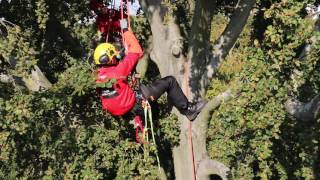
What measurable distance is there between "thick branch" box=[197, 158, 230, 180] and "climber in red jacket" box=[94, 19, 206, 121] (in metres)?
0.81

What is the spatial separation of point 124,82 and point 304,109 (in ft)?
7.36

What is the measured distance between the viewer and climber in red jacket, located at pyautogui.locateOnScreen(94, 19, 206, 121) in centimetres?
674

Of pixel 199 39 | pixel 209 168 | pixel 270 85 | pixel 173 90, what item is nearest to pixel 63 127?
pixel 173 90

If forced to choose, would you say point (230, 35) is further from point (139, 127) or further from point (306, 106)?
point (306, 106)

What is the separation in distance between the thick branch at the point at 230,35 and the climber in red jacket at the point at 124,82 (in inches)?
24.0

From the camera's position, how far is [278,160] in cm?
783

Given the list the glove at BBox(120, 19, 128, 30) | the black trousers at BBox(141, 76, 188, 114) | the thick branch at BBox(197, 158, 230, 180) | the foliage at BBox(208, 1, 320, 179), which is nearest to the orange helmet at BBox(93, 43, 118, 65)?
the glove at BBox(120, 19, 128, 30)

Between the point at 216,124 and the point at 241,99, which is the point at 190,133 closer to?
the point at 216,124

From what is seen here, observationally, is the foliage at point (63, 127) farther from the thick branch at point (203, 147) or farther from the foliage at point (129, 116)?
the thick branch at point (203, 147)

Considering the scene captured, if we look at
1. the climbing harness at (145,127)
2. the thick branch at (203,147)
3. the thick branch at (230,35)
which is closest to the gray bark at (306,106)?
the thick branch at (230,35)

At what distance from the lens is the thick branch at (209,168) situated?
283 inches

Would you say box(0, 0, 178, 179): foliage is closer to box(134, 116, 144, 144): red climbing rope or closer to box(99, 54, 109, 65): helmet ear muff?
box(134, 116, 144, 144): red climbing rope

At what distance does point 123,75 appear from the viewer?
6801 mm

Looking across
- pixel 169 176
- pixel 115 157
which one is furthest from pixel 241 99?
pixel 169 176
